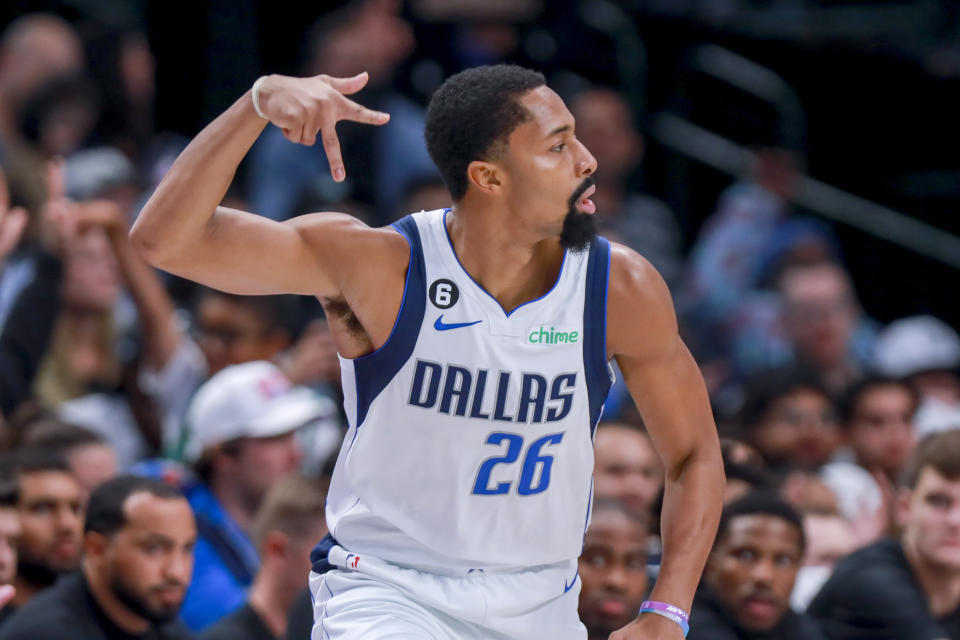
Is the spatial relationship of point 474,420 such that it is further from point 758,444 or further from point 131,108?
point 131,108

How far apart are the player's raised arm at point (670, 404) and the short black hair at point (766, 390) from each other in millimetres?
3850

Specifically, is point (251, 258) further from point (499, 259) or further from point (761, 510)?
point (761, 510)

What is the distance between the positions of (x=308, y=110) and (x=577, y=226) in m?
0.78

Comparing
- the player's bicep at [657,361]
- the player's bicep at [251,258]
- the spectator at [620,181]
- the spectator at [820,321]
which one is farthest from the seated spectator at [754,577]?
the spectator at [620,181]

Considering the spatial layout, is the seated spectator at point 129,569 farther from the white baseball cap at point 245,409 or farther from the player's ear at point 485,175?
the player's ear at point 485,175

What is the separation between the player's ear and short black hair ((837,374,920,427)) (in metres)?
4.85

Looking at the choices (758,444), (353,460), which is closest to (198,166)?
(353,460)

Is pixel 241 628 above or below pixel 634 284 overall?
below

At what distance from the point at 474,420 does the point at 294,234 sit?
2.04 feet

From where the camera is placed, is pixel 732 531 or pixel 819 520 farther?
pixel 819 520

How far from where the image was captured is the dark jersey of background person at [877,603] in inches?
222

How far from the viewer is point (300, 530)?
17.9 feet

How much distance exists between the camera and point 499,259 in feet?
12.3

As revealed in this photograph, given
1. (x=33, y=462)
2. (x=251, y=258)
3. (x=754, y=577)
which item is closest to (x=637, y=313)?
(x=251, y=258)
